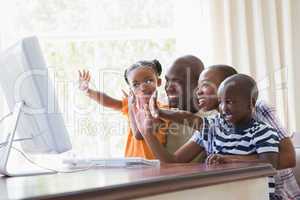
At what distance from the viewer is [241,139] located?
1.65 m

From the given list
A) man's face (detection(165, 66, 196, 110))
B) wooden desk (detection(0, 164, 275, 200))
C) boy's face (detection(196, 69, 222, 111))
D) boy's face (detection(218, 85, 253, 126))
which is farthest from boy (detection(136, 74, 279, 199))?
man's face (detection(165, 66, 196, 110))

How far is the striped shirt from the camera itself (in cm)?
161

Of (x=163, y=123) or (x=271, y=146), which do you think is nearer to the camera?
(x=271, y=146)

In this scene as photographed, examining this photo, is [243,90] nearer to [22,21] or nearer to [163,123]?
[163,123]

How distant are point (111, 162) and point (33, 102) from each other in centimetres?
28

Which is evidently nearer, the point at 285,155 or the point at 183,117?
the point at 285,155

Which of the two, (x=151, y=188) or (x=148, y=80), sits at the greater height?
(x=148, y=80)

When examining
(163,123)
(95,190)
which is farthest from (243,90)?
(95,190)

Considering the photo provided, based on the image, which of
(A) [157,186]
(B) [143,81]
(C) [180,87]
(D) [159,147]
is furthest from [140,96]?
(A) [157,186]

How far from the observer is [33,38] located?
138cm

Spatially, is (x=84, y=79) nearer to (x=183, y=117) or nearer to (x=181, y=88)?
(x=181, y=88)

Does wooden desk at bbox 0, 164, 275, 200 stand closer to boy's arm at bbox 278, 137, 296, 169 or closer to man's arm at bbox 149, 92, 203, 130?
boy's arm at bbox 278, 137, 296, 169

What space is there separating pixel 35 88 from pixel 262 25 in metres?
2.05

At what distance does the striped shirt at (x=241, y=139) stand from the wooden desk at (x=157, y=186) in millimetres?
291
